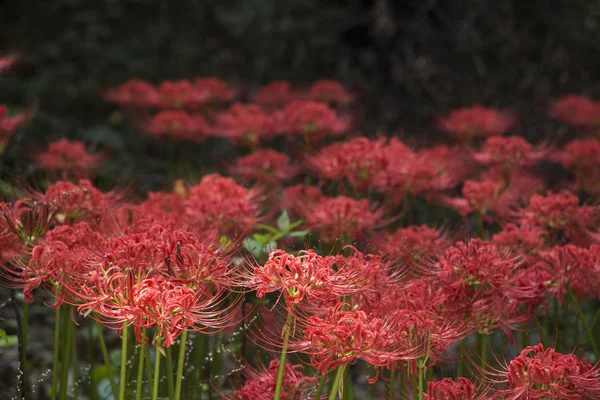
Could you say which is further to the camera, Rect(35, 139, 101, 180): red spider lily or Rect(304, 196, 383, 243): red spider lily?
Rect(35, 139, 101, 180): red spider lily

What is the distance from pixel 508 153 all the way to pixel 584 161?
32 cm

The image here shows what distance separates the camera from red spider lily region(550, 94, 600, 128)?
9.89 feet

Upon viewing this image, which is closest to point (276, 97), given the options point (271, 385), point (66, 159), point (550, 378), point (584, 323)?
point (66, 159)

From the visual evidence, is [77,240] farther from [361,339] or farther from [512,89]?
[512,89]

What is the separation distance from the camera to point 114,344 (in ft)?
9.66

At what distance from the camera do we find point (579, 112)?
3.07 m

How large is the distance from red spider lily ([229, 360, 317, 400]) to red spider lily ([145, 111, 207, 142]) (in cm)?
147

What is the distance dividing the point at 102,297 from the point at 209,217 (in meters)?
0.65

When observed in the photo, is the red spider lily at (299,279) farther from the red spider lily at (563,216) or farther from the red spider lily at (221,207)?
the red spider lily at (563,216)

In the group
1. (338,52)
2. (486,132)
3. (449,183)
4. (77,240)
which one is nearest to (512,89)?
(338,52)

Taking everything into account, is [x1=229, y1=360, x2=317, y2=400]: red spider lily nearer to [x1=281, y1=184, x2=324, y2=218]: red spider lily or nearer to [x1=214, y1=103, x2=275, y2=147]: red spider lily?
[x1=281, y1=184, x2=324, y2=218]: red spider lily

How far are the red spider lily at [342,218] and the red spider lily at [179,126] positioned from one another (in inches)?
40.1

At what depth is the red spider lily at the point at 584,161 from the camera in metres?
2.58

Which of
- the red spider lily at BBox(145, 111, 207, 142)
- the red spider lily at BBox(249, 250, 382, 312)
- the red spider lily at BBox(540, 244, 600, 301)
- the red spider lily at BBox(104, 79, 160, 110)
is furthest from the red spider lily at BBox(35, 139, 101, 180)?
the red spider lily at BBox(540, 244, 600, 301)
